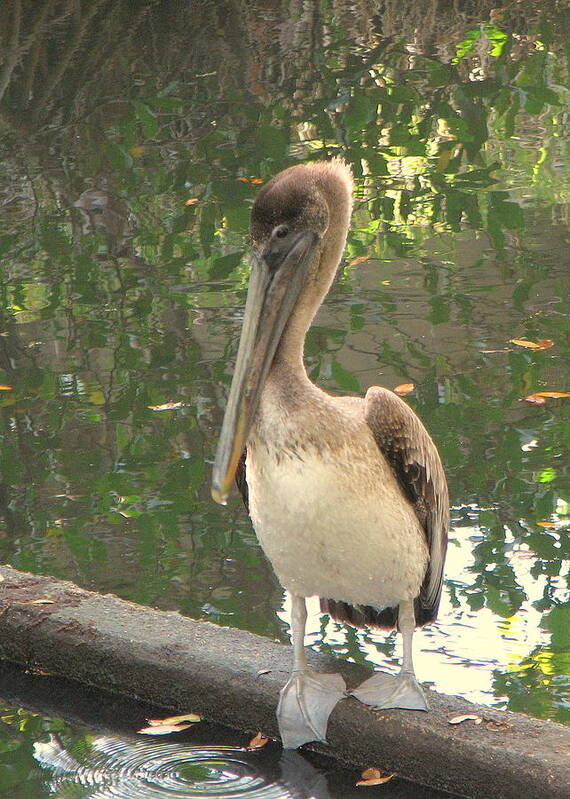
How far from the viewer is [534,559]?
4188mm

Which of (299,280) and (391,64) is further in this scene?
(391,64)

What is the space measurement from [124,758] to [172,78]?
964 centimetres

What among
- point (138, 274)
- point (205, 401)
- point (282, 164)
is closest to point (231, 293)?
point (138, 274)

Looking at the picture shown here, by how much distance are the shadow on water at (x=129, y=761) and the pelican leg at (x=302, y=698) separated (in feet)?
0.28

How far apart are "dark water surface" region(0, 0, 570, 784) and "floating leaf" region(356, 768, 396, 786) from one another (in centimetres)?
45

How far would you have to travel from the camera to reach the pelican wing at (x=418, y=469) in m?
3.18

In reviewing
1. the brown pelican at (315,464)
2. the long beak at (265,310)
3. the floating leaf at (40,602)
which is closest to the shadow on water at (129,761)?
the brown pelican at (315,464)

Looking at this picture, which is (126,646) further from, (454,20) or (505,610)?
(454,20)

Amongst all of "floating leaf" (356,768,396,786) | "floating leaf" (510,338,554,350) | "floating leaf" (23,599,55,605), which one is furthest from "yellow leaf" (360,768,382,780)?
"floating leaf" (510,338,554,350)

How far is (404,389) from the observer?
5.43 meters

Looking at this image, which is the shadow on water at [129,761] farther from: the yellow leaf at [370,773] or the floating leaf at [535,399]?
the floating leaf at [535,399]

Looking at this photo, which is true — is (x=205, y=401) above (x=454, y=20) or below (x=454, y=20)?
below

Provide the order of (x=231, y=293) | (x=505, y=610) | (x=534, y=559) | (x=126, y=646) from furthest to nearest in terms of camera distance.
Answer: (x=231, y=293), (x=534, y=559), (x=505, y=610), (x=126, y=646)

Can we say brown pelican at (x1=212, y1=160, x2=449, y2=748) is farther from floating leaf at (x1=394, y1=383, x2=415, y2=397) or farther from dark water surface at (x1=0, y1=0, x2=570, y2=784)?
floating leaf at (x1=394, y1=383, x2=415, y2=397)
